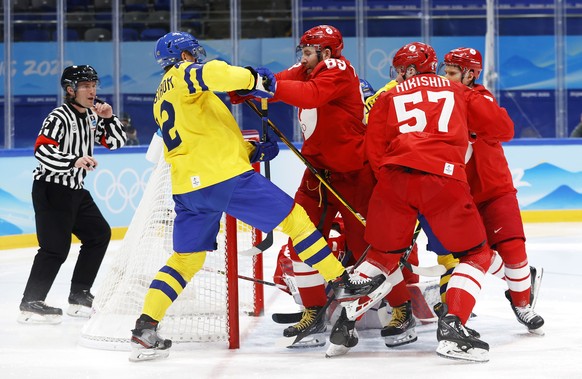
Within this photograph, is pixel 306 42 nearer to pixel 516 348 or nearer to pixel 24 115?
pixel 516 348

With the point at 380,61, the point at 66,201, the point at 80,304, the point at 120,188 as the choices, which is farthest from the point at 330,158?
the point at 380,61

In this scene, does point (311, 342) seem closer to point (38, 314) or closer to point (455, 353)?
point (455, 353)

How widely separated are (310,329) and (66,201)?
1502 millimetres

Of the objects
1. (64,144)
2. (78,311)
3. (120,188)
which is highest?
(64,144)

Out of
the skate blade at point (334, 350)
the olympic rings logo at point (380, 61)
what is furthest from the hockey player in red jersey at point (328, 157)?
the olympic rings logo at point (380, 61)

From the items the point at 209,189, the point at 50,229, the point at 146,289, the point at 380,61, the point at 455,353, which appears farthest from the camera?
the point at 380,61

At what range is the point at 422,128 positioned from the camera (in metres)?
3.48

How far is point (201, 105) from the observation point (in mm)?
3521

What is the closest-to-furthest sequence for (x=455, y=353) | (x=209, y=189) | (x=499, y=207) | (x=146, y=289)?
(x=455, y=353)
(x=209, y=189)
(x=499, y=207)
(x=146, y=289)

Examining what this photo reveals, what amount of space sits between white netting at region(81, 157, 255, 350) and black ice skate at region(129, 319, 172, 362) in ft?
0.98

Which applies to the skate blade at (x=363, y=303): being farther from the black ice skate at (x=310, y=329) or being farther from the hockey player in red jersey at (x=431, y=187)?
the black ice skate at (x=310, y=329)

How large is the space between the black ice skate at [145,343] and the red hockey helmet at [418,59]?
1366 mm

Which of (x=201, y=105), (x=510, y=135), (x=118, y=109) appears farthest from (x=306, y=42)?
(x=118, y=109)

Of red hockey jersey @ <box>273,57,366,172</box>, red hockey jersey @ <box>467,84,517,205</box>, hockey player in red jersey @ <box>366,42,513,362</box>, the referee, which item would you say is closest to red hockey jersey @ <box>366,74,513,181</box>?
hockey player in red jersey @ <box>366,42,513,362</box>
